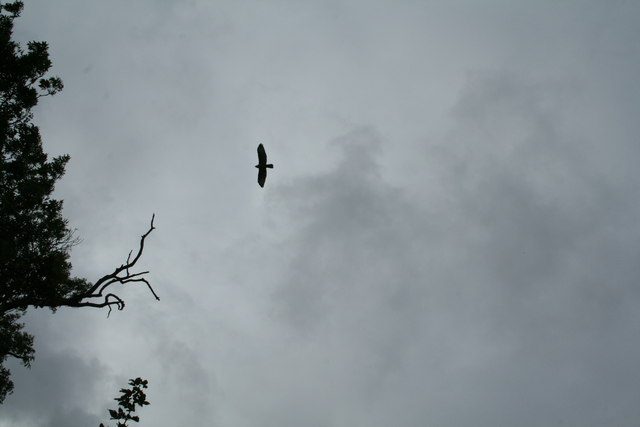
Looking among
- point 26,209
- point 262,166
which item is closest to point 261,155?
point 262,166

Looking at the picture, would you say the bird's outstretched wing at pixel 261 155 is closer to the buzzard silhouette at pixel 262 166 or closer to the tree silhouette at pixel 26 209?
the buzzard silhouette at pixel 262 166

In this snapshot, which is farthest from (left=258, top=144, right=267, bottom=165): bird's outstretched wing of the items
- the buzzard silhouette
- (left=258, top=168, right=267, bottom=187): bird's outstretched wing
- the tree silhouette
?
the tree silhouette

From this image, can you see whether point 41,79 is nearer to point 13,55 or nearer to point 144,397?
point 13,55

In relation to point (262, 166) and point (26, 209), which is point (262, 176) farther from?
point (26, 209)

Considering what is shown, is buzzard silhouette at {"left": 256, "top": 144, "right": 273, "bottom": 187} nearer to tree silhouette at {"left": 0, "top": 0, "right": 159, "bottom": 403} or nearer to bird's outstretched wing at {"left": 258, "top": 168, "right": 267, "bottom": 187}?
bird's outstretched wing at {"left": 258, "top": 168, "right": 267, "bottom": 187}

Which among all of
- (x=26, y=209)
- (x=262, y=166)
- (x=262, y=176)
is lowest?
(x=26, y=209)

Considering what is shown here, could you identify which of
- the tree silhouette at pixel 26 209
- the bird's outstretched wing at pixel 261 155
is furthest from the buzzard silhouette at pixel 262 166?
the tree silhouette at pixel 26 209

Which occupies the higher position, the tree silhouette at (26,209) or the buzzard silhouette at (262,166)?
the buzzard silhouette at (262,166)

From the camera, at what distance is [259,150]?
1722 cm

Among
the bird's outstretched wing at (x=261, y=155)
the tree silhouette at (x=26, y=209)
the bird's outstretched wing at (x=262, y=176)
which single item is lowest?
the tree silhouette at (x=26, y=209)

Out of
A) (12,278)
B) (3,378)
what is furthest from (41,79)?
(3,378)

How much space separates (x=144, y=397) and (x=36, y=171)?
9.97 meters

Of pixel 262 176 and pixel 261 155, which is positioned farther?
pixel 261 155

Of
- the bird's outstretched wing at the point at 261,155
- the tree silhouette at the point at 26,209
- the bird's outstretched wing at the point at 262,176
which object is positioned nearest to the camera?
the tree silhouette at the point at 26,209
